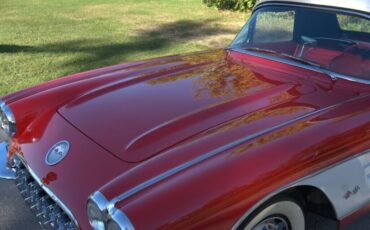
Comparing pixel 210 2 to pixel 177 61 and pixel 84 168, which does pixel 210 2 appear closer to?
pixel 177 61

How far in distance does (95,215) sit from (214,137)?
68 cm

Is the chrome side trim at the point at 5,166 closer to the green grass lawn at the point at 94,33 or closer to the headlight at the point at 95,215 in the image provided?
the headlight at the point at 95,215

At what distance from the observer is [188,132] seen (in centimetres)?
240

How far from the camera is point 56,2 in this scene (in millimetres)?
12469

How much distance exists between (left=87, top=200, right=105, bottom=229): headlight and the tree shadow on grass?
4.67 metres

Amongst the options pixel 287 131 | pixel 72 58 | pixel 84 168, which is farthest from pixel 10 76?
pixel 287 131

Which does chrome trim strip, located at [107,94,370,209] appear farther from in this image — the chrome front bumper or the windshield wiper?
the windshield wiper

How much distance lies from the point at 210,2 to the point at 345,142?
9424 mm

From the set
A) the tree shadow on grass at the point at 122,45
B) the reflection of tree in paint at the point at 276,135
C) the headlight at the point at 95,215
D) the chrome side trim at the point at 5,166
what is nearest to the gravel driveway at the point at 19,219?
the chrome side trim at the point at 5,166

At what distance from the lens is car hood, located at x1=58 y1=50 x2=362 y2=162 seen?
2.42 metres

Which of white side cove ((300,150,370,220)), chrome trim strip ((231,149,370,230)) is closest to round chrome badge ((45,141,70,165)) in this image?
chrome trim strip ((231,149,370,230))

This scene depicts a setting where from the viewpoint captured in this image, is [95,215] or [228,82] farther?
[228,82]

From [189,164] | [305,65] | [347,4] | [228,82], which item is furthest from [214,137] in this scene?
[347,4]

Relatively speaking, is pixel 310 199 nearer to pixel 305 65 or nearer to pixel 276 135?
pixel 276 135
